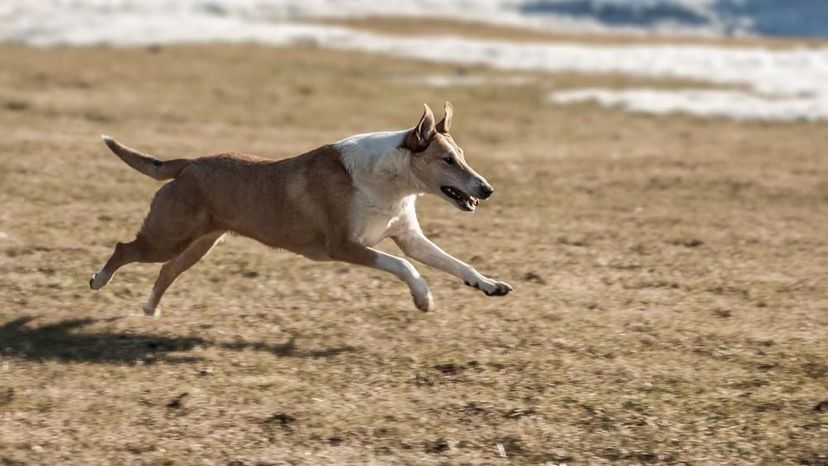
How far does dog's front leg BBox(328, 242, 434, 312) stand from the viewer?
9.82 m

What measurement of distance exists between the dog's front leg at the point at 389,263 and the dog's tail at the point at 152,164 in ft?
5.07

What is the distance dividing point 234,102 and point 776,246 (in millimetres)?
16350

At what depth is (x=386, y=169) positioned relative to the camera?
1005 cm

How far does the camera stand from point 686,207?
16.9 metres

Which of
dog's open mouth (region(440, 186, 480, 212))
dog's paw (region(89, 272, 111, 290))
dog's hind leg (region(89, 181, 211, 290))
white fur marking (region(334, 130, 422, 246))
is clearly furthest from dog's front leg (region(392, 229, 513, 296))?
dog's paw (region(89, 272, 111, 290))

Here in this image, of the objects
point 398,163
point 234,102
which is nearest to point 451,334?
point 398,163

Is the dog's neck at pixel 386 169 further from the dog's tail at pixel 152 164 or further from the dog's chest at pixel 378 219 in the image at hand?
the dog's tail at pixel 152 164

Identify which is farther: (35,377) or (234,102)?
(234,102)

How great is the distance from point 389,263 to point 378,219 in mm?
482

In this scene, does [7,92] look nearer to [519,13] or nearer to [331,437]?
[331,437]

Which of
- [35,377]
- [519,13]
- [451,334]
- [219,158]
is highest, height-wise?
[519,13]

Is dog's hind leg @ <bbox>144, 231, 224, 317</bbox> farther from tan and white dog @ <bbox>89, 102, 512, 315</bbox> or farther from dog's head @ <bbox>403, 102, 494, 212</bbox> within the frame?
dog's head @ <bbox>403, 102, 494, 212</bbox>

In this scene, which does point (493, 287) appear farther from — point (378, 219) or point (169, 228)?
point (169, 228)

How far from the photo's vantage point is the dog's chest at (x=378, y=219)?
33.0ft
